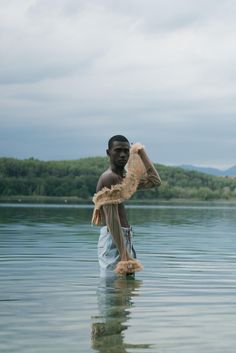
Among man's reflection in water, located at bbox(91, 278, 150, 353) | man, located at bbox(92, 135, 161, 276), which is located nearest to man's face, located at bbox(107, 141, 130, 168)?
man, located at bbox(92, 135, 161, 276)

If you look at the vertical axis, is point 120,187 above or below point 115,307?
above

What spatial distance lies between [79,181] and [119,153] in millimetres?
122725

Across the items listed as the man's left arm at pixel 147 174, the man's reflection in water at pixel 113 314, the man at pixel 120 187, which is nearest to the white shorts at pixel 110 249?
the man at pixel 120 187

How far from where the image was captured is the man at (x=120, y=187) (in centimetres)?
771

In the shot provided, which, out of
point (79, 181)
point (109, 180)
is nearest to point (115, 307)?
point (109, 180)

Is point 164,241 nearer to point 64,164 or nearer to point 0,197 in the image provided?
point 0,197

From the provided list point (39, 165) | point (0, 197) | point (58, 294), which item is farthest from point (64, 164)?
point (58, 294)

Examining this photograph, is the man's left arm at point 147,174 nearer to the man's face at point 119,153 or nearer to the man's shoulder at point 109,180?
the man's face at point 119,153

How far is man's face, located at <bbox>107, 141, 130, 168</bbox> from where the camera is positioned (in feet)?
25.1

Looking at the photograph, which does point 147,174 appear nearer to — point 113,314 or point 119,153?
point 119,153

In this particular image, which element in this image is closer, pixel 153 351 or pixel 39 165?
pixel 153 351

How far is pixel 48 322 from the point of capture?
20.9 ft

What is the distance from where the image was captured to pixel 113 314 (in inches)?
266

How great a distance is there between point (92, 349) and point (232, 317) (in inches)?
73.1
